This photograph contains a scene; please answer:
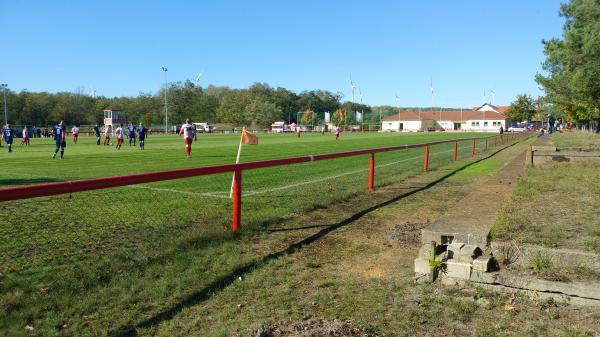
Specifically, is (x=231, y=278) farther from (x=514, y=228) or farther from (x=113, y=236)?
(x=514, y=228)

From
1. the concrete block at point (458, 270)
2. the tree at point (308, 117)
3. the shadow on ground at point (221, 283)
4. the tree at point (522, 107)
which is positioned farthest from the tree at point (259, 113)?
the concrete block at point (458, 270)

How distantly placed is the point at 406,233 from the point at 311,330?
3.32 m

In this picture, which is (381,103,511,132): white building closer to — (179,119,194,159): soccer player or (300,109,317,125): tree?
(300,109,317,125): tree

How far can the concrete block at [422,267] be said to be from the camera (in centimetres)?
456

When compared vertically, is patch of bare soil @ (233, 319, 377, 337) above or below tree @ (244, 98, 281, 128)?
below

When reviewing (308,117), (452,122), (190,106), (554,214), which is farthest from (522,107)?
(554,214)

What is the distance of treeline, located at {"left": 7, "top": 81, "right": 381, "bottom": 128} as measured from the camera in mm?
106188

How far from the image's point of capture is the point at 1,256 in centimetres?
546

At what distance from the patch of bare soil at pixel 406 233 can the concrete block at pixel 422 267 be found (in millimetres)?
1480

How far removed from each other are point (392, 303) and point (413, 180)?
32.1 ft

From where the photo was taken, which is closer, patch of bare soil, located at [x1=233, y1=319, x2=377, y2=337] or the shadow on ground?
patch of bare soil, located at [x1=233, y1=319, x2=377, y2=337]

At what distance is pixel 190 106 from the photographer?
145000 mm

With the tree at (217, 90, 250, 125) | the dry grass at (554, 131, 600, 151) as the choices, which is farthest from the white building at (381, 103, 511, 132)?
the dry grass at (554, 131, 600, 151)

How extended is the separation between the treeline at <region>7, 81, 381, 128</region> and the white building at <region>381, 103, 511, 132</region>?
1048cm
